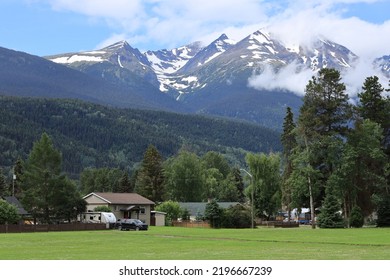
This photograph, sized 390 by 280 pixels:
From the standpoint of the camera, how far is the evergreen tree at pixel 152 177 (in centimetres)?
12988

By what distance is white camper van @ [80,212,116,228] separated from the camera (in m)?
94.1

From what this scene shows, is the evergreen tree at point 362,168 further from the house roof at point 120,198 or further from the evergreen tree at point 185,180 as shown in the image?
the evergreen tree at point 185,180

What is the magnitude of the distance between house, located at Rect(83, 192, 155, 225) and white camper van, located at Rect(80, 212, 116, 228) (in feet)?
27.2

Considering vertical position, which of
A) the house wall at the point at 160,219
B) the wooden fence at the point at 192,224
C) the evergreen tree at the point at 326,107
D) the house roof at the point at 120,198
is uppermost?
the evergreen tree at the point at 326,107

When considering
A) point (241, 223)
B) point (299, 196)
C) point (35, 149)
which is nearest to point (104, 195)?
point (35, 149)

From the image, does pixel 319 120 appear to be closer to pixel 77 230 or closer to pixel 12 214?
pixel 77 230

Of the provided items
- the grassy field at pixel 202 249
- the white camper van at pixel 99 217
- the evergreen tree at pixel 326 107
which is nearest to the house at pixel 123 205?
the white camper van at pixel 99 217

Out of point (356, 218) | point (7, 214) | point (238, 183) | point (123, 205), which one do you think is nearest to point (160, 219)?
point (123, 205)

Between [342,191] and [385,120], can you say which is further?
[385,120]

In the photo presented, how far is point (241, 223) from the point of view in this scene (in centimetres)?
9569

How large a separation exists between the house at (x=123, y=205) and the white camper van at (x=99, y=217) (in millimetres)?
8297

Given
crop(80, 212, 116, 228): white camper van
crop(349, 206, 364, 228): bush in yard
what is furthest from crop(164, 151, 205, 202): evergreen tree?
crop(349, 206, 364, 228): bush in yard

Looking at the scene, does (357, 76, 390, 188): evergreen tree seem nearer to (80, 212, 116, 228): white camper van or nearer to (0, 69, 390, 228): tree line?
(0, 69, 390, 228): tree line
